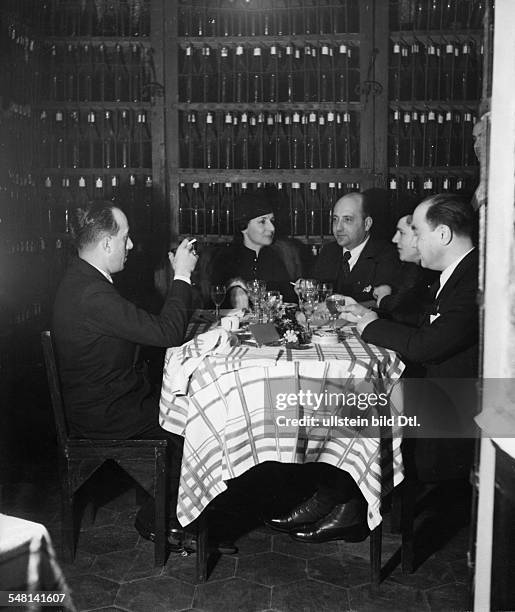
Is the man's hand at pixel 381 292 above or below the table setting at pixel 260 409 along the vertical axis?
above

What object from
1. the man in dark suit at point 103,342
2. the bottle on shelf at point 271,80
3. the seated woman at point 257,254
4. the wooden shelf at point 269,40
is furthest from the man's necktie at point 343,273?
the man in dark suit at point 103,342

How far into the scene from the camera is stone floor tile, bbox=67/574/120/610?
254 cm

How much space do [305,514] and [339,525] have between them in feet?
0.54

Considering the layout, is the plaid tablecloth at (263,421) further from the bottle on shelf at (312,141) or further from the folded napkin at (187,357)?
the bottle on shelf at (312,141)

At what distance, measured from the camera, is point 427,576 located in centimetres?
275

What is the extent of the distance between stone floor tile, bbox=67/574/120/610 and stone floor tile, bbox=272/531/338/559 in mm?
702

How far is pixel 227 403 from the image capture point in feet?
8.49

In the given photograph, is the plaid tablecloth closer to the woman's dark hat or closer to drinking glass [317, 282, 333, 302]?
drinking glass [317, 282, 333, 302]

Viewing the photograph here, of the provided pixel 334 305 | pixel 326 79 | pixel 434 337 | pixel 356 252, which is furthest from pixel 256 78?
pixel 434 337

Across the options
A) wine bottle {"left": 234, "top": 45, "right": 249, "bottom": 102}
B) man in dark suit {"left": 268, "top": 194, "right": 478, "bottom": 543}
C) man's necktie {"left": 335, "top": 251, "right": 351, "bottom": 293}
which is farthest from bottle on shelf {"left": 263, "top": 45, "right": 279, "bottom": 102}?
A: man in dark suit {"left": 268, "top": 194, "right": 478, "bottom": 543}

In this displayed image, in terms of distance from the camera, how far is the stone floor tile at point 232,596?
8.29 ft

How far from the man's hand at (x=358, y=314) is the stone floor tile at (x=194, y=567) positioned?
1.08 meters

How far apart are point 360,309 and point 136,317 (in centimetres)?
102

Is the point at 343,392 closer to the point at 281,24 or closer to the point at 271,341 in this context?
the point at 271,341
